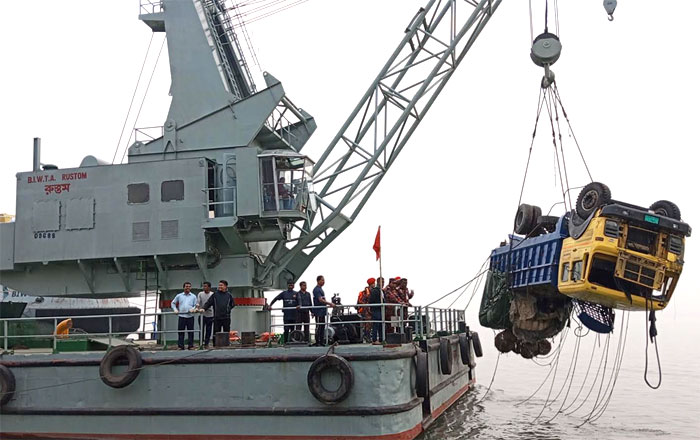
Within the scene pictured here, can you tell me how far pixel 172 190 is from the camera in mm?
20047

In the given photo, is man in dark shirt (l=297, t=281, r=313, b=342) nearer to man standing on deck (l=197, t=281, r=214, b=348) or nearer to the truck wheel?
man standing on deck (l=197, t=281, r=214, b=348)

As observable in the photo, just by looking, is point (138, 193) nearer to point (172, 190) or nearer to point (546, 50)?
point (172, 190)

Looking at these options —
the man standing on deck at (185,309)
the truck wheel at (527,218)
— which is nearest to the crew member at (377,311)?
the man standing on deck at (185,309)

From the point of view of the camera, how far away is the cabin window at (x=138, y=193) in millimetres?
20094

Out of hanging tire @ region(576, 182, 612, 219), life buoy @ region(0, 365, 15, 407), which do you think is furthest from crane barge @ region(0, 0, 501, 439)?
hanging tire @ region(576, 182, 612, 219)

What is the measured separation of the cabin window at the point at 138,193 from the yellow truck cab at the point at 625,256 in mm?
11259

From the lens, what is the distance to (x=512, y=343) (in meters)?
19.1

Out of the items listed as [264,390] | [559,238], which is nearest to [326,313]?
[264,390]

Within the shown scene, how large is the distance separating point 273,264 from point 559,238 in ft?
27.7

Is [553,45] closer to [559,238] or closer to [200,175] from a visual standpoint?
[559,238]

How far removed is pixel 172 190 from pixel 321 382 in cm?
815

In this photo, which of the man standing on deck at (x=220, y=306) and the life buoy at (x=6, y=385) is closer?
the man standing on deck at (x=220, y=306)

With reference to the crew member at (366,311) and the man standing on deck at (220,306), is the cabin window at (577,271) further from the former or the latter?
the man standing on deck at (220,306)

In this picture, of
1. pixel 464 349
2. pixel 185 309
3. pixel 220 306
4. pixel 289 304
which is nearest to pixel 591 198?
pixel 289 304
